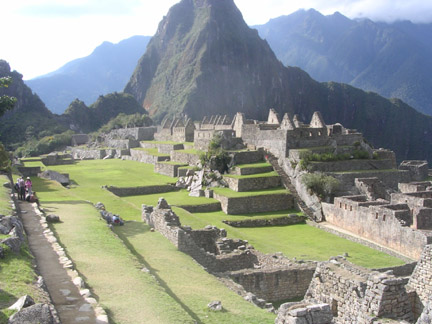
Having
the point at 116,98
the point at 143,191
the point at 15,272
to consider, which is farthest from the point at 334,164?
the point at 116,98

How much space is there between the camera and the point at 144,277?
374 inches

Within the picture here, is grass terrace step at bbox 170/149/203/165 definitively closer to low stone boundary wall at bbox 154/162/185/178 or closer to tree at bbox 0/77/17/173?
low stone boundary wall at bbox 154/162/185/178

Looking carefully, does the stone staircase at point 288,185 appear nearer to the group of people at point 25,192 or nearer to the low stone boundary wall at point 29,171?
the group of people at point 25,192

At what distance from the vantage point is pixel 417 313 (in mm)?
7973

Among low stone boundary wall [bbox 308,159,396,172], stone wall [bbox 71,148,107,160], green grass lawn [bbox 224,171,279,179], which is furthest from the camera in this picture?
stone wall [bbox 71,148,107,160]

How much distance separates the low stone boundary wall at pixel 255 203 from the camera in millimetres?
27750

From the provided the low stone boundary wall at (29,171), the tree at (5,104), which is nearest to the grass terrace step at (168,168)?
the low stone boundary wall at (29,171)

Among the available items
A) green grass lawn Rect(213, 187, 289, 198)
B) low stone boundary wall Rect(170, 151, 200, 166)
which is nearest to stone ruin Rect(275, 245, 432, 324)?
green grass lawn Rect(213, 187, 289, 198)

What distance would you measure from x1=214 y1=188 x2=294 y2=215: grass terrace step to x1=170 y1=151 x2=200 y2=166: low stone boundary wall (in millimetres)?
8169

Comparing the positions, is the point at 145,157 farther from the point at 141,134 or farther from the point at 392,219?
the point at 392,219

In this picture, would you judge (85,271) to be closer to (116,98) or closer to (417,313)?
(417,313)

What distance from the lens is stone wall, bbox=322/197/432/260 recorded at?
19.8 m

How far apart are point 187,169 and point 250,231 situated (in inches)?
523

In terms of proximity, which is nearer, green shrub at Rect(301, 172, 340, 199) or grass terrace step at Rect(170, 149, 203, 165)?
green shrub at Rect(301, 172, 340, 199)
